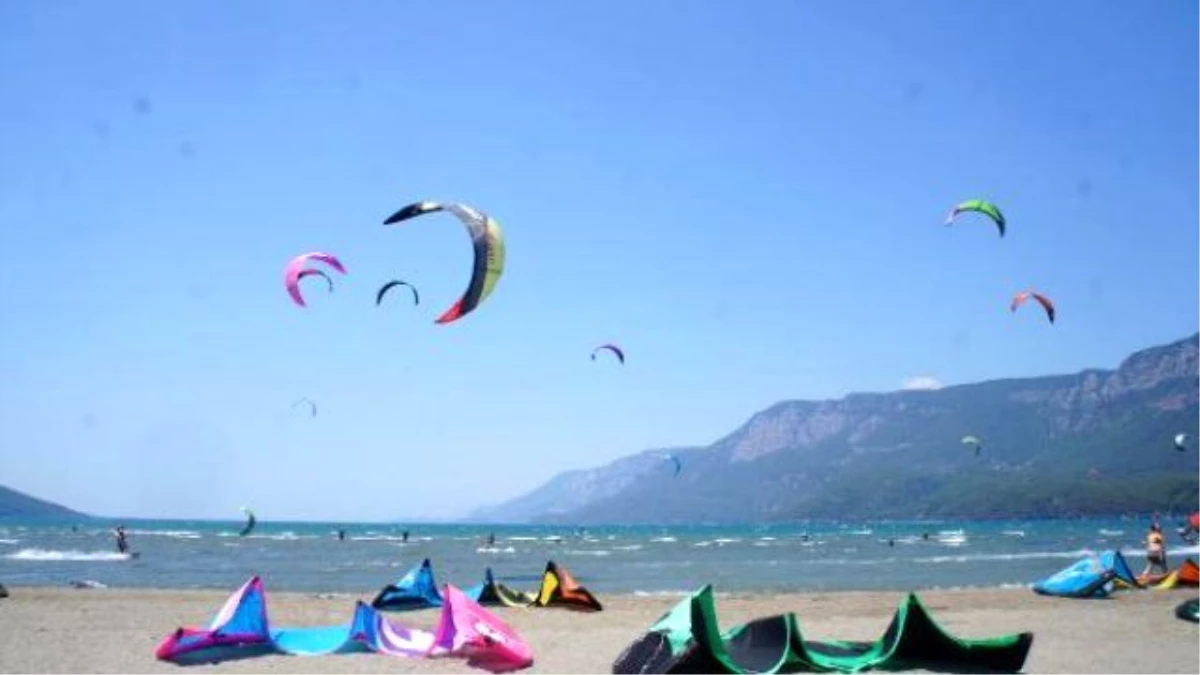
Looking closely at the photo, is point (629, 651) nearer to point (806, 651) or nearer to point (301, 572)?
point (806, 651)

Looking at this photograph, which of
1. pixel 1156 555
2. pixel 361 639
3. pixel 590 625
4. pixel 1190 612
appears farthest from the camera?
pixel 1156 555

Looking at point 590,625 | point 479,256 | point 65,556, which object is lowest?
point 590,625

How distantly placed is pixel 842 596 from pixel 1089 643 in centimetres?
1007

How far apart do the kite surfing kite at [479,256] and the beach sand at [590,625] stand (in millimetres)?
3892

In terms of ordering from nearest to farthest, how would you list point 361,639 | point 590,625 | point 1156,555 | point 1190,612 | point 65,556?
1. point 361,639
2. point 1190,612
3. point 590,625
4. point 1156,555
5. point 65,556

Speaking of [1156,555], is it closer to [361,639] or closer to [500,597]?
[500,597]

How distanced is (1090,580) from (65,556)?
4296cm

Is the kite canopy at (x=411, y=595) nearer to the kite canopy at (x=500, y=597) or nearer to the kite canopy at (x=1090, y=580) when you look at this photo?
the kite canopy at (x=500, y=597)

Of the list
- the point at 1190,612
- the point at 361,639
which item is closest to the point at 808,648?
the point at 361,639

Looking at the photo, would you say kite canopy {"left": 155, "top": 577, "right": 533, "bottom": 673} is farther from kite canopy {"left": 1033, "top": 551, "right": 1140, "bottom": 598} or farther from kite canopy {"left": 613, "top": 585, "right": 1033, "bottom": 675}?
kite canopy {"left": 1033, "top": 551, "right": 1140, "bottom": 598}

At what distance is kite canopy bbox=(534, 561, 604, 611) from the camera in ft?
59.6

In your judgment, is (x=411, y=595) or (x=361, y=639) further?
(x=411, y=595)

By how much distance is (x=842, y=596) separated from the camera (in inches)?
873

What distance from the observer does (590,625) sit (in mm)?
15328
